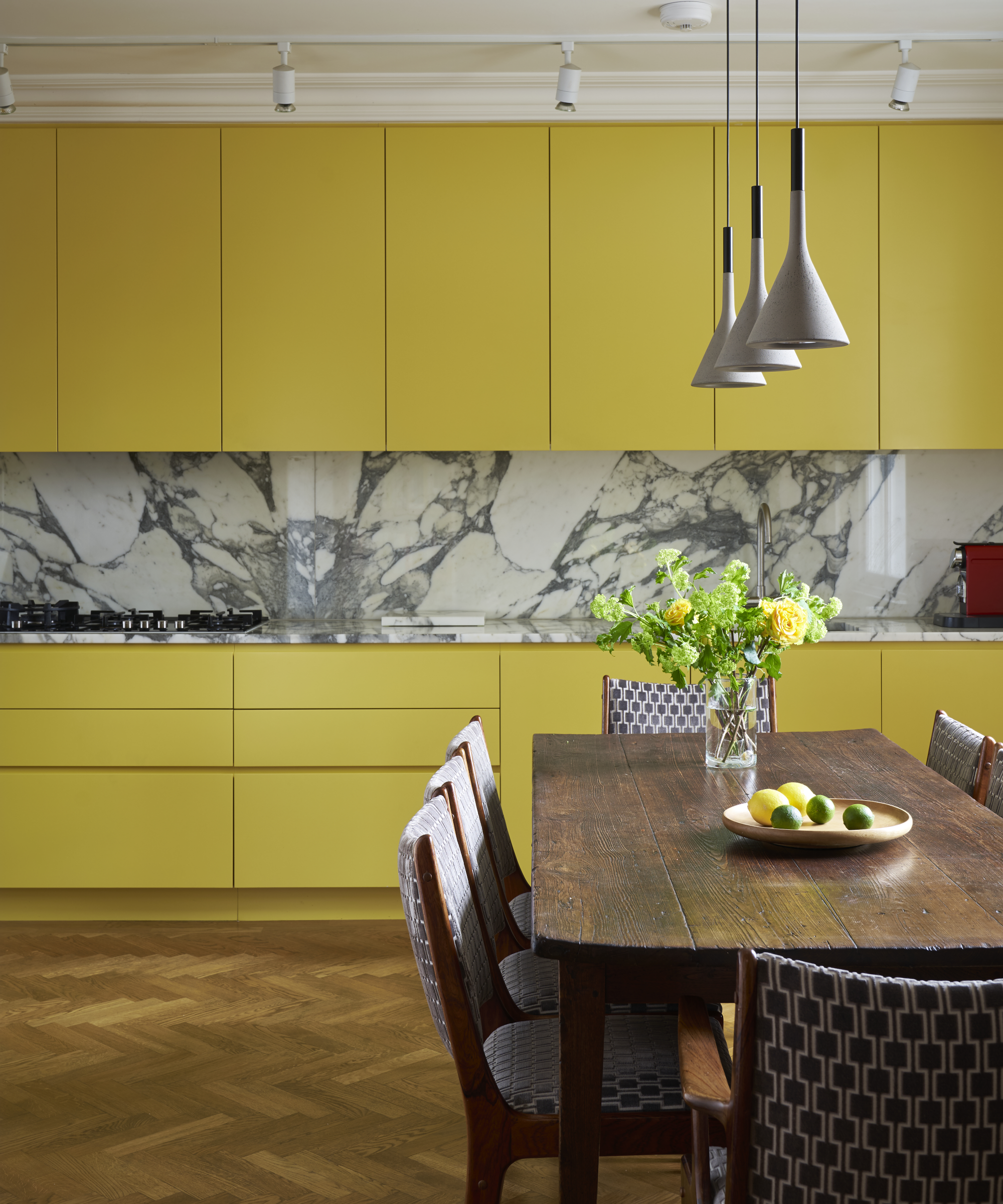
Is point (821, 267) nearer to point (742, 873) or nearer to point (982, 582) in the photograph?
point (982, 582)

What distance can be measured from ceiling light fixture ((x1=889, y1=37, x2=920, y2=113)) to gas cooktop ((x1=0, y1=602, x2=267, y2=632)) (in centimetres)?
271

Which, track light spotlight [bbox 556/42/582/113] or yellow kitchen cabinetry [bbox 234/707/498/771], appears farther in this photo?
yellow kitchen cabinetry [bbox 234/707/498/771]

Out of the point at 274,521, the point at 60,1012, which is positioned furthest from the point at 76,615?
the point at 60,1012

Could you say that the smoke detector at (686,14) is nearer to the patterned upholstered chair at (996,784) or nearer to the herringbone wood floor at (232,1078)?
the patterned upholstered chair at (996,784)

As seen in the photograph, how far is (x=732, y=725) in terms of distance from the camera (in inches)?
93.1

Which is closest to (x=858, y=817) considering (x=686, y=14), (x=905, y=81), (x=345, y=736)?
(x=345, y=736)

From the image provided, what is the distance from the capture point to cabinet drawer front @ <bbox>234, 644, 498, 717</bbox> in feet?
12.2

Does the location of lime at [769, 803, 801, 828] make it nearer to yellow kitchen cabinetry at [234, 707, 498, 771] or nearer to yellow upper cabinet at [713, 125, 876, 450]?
yellow kitchen cabinetry at [234, 707, 498, 771]

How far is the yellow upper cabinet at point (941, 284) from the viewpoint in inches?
152

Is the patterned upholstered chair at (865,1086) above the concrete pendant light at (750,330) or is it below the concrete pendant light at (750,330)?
below

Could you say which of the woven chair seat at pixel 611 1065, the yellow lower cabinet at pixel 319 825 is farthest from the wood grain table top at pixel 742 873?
the yellow lower cabinet at pixel 319 825

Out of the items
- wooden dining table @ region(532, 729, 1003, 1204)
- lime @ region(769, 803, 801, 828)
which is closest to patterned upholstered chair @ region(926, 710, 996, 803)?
wooden dining table @ region(532, 729, 1003, 1204)

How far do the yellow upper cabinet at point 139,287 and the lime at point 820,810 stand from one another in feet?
8.79

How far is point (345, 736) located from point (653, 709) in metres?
1.11
